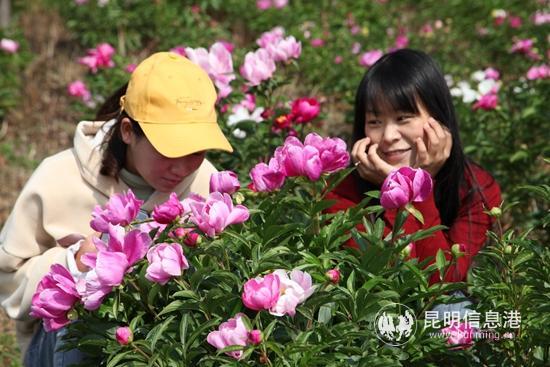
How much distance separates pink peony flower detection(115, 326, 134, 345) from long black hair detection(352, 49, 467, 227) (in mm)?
1069

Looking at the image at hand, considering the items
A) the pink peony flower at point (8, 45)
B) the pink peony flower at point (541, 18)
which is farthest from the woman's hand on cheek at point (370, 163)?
the pink peony flower at point (8, 45)

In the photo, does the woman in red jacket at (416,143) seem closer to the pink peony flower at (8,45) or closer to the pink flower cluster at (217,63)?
the pink flower cluster at (217,63)

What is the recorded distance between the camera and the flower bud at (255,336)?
1.56 meters

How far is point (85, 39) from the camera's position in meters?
5.48

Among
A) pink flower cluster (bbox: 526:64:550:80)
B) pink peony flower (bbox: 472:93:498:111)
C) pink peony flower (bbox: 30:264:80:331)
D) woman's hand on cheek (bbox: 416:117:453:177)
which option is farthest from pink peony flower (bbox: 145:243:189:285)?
pink flower cluster (bbox: 526:64:550:80)

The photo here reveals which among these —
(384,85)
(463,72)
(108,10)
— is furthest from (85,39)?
(384,85)

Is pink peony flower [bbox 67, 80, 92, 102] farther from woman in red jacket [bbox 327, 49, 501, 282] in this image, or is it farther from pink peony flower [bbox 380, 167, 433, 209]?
pink peony flower [bbox 380, 167, 433, 209]

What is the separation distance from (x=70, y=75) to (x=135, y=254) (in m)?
4.10

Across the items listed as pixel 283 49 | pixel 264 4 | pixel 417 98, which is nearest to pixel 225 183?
pixel 417 98

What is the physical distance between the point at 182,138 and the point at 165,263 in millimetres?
662

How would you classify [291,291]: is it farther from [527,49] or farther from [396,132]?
[527,49]

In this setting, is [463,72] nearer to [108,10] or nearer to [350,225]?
[108,10]

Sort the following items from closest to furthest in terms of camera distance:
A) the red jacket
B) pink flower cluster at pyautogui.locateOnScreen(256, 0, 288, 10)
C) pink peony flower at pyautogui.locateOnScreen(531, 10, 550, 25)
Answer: the red jacket < pink peony flower at pyautogui.locateOnScreen(531, 10, 550, 25) < pink flower cluster at pyautogui.locateOnScreen(256, 0, 288, 10)

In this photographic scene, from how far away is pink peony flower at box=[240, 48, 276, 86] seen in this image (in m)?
2.89
